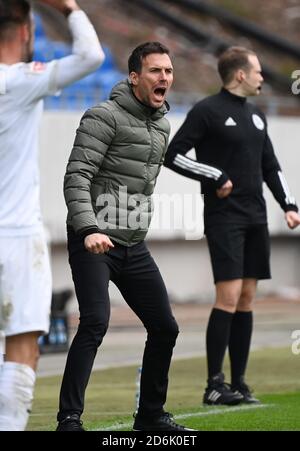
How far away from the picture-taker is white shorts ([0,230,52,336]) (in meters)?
5.78

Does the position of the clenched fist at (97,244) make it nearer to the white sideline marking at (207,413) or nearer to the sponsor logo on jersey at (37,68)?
the sponsor logo on jersey at (37,68)

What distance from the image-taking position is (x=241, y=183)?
9.18 meters

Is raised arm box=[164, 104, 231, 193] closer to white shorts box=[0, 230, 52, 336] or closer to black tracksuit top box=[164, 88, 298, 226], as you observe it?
black tracksuit top box=[164, 88, 298, 226]

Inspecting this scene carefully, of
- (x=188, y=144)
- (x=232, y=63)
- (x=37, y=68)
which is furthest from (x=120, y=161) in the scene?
(x=232, y=63)

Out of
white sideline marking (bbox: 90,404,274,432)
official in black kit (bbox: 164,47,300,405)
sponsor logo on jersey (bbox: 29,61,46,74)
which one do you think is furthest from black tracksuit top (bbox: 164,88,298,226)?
sponsor logo on jersey (bbox: 29,61,46,74)

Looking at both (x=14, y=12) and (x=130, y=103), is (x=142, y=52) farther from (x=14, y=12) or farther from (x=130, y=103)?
(x=14, y=12)

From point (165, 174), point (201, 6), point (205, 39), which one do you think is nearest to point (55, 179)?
point (165, 174)

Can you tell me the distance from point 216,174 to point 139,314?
1.87 metres

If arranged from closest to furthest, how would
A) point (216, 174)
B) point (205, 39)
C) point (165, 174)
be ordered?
1. point (216, 174)
2. point (165, 174)
3. point (205, 39)

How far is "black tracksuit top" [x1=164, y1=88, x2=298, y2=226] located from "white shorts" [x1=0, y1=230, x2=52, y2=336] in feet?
11.0

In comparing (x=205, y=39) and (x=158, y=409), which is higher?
(x=205, y=39)

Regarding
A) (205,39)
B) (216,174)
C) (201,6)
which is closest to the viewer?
(216,174)

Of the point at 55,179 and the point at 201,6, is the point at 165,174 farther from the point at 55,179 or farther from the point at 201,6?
the point at 201,6

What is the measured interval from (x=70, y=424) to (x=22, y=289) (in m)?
1.36
